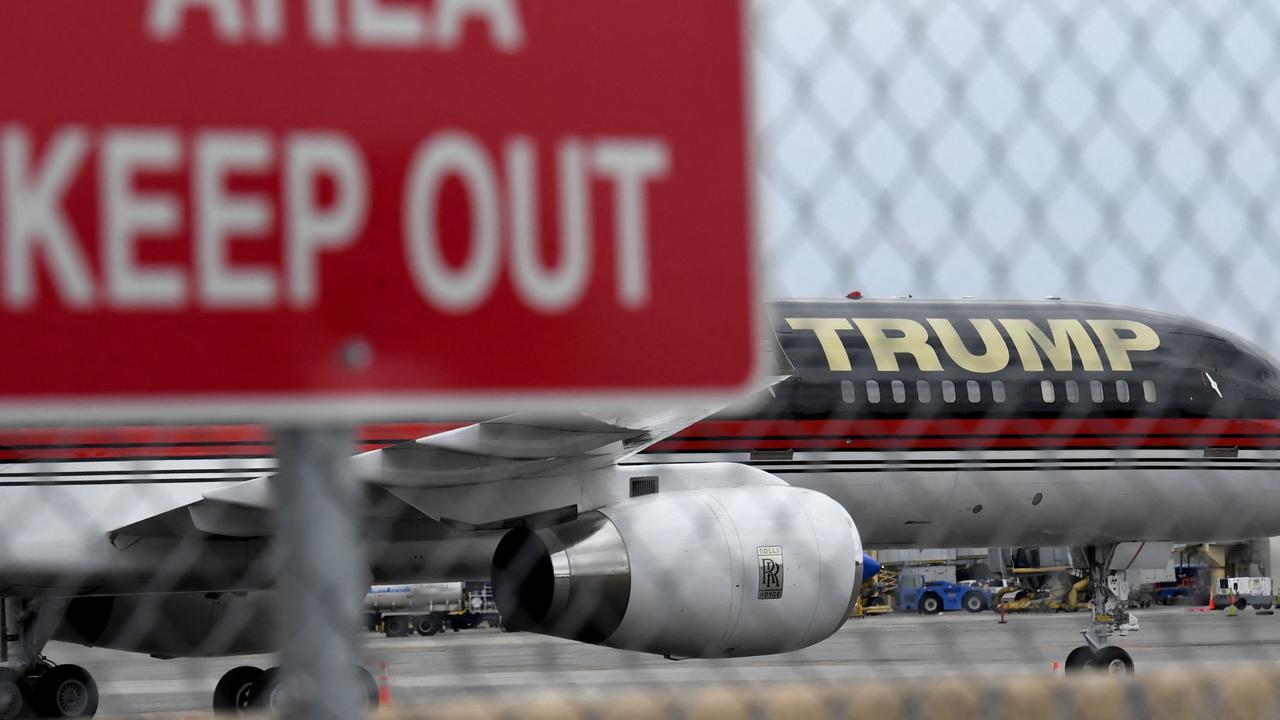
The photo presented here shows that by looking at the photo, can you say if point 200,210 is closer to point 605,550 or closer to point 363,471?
point 605,550

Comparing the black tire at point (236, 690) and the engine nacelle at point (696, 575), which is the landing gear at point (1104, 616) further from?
the black tire at point (236, 690)

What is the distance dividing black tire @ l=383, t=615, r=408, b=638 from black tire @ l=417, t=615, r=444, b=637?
9.01ft

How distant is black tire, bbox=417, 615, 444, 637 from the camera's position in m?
22.8

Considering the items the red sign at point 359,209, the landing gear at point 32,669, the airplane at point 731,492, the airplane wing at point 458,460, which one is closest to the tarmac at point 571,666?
the airplane at point 731,492

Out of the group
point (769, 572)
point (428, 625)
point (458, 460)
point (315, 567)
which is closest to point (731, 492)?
point (769, 572)

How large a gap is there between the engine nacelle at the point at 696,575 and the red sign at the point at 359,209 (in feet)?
19.0

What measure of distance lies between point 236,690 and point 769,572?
454cm

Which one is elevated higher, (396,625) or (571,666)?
(571,666)

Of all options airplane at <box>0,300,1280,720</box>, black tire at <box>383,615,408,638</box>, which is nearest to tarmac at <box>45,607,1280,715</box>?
black tire at <box>383,615,408,638</box>

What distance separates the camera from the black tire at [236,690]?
9.80 meters

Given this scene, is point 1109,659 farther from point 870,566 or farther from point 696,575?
point 696,575

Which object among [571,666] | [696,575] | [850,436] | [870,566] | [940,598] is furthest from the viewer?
[571,666]

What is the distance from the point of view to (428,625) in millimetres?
23562

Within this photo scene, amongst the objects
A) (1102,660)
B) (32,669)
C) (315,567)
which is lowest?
(1102,660)
